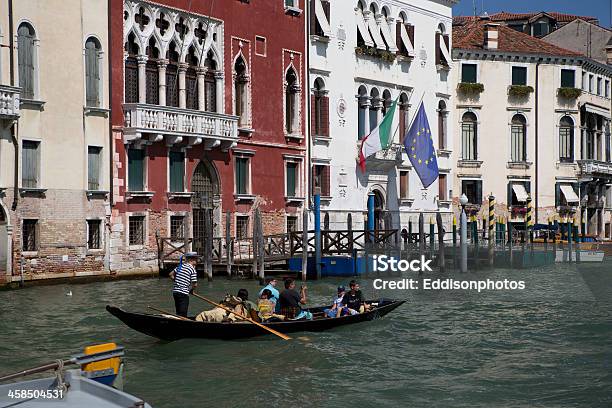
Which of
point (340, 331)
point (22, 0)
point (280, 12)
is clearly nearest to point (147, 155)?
point (22, 0)

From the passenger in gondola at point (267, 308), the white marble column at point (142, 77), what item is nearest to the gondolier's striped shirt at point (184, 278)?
the passenger in gondola at point (267, 308)

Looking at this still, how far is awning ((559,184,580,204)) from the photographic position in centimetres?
3574

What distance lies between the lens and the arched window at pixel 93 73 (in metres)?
20.8

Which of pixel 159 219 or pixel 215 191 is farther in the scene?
pixel 215 191

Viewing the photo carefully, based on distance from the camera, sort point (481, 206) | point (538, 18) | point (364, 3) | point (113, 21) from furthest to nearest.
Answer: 1. point (538, 18)
2. point (481, 206)
3. point (364, 3)
4. point (113, 21)

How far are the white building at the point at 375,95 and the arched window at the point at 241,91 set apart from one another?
8.86 feet

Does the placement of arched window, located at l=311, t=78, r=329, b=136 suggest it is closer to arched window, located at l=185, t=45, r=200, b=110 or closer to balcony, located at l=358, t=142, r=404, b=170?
balcony, located at l=358, t=142, r=404, b=170

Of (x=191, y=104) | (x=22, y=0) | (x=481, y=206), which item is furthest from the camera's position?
(x=481, y=206)

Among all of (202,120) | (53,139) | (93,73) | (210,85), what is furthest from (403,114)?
(53,139)

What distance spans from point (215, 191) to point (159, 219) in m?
2.04

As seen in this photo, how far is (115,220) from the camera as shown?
21.3m

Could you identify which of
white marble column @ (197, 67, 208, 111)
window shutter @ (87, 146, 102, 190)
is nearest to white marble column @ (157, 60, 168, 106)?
white marble column @ (197, 67, 208, 111)

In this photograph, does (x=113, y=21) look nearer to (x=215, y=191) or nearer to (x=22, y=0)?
(x=22, y=0)

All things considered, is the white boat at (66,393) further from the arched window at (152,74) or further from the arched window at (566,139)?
the arched window at (566,139)
